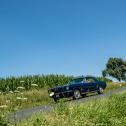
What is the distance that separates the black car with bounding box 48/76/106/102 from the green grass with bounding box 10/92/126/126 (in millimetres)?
15152

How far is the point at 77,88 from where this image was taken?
30766 mm

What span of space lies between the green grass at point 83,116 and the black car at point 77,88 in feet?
49.7

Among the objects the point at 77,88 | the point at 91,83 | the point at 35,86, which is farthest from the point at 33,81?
the point at 77,88

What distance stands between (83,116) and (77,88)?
18.9m

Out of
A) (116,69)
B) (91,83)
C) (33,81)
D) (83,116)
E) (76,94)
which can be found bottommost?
(83,116)

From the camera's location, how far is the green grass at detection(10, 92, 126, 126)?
429 inches

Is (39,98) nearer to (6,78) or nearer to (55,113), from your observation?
(6,78)

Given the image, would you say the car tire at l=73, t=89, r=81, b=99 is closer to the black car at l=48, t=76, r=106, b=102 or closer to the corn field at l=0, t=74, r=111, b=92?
the black car at l=48, t=76, r=106, b=102

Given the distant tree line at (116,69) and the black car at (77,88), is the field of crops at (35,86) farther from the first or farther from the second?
the distant tree line at (116,69)

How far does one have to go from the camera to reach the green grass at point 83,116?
10.9m

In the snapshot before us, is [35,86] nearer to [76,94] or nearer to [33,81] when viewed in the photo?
[76,94]

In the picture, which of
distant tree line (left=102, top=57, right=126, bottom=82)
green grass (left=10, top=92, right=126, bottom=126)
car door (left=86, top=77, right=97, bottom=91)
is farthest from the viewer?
distant tree line (left=102, top=57, right=126, bottom=82)

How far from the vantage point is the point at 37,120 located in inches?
429

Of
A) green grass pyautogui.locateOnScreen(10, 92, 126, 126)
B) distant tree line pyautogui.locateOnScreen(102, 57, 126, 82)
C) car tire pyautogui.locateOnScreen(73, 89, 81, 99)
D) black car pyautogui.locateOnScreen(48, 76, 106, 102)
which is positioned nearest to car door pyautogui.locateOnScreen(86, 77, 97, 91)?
black car pyautogui.locateOnScreen(48, 76, 106, 102)
